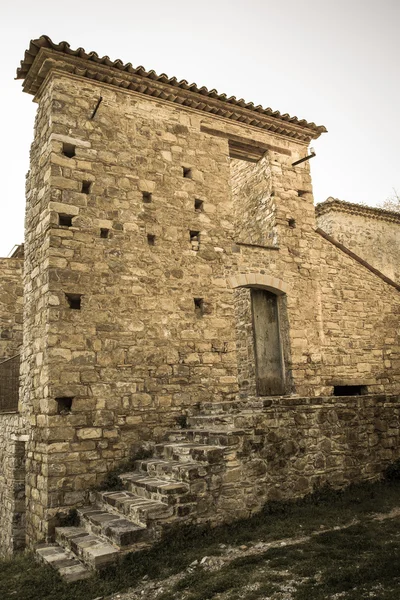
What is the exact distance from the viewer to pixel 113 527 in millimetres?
4754

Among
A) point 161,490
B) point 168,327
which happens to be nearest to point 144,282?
point 168,327

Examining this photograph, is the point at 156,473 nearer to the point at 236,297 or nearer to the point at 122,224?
the point at 122,224

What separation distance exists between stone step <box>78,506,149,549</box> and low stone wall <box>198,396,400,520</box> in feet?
3.43

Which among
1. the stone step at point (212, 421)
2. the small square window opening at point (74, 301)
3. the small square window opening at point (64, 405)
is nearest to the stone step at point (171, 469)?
the stone step at point (212, 421)

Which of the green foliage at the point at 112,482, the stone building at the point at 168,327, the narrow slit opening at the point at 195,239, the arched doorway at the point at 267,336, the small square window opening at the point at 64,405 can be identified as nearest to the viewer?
the stone building at the point at 168,327

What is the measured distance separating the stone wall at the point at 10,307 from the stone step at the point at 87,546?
5.45m

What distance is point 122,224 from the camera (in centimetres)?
727

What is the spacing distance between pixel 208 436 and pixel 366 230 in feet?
37.9

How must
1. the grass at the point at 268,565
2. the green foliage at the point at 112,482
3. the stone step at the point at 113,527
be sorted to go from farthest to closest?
the green foliage at the point at 112,482
the stone step at the point at 113,527
the grass at the point at 268,565

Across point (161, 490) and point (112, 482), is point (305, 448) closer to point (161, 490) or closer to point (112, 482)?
point (161, 490)

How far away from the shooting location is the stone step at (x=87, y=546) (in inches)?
171

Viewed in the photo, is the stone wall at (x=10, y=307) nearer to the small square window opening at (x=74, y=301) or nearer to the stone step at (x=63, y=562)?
the small square window opening at (x=74, y=301)

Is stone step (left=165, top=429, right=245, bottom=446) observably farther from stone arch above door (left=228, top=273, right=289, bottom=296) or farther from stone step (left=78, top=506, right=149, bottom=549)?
stone arch above door (left=228, top=273, right=289, bottom=296)

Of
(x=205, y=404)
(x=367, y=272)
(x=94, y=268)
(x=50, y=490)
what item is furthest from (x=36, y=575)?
(x=367, y=272)
